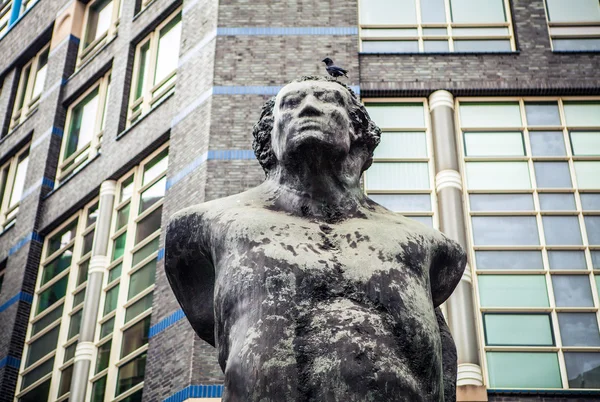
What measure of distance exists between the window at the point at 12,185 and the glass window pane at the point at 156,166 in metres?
5.14

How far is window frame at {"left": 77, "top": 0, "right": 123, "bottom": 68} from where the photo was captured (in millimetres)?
21578

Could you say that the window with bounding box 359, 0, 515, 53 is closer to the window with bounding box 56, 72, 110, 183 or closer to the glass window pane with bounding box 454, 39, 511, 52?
the glass window pane with bounding box 454, 39, 511, 52

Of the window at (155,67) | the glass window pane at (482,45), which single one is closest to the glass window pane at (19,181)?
the window at (155,67)

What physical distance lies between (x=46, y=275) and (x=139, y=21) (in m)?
5.35

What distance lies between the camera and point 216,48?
1684cm

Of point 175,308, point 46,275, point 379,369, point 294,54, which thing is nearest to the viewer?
point 379,369

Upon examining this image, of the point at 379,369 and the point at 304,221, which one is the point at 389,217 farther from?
the point at 379,369

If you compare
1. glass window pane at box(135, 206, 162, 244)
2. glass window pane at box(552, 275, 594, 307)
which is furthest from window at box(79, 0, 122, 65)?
glass window pane at box(552, 275, 594, 307)

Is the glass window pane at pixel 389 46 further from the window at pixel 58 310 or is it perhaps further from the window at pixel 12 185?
the window at pixel 12 185

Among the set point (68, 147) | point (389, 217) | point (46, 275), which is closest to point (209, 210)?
point (389, 217)

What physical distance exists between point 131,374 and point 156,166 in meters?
3.92

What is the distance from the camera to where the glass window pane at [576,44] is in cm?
1684

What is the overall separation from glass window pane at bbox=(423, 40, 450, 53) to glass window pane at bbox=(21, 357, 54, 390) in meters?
8.71

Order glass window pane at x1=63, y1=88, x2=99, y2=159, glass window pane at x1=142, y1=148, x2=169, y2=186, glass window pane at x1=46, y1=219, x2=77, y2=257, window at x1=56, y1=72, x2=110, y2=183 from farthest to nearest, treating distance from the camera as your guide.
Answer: glass window pane at x1=63, y1=88, x2=99, y2=159
window at x1=56, y1=72, x2=110, y2=183
glass window pane at x1=46, y1=219, x2=77, y2=257
glass window pane at x1=142, y1=148, x2=169, y2=186
